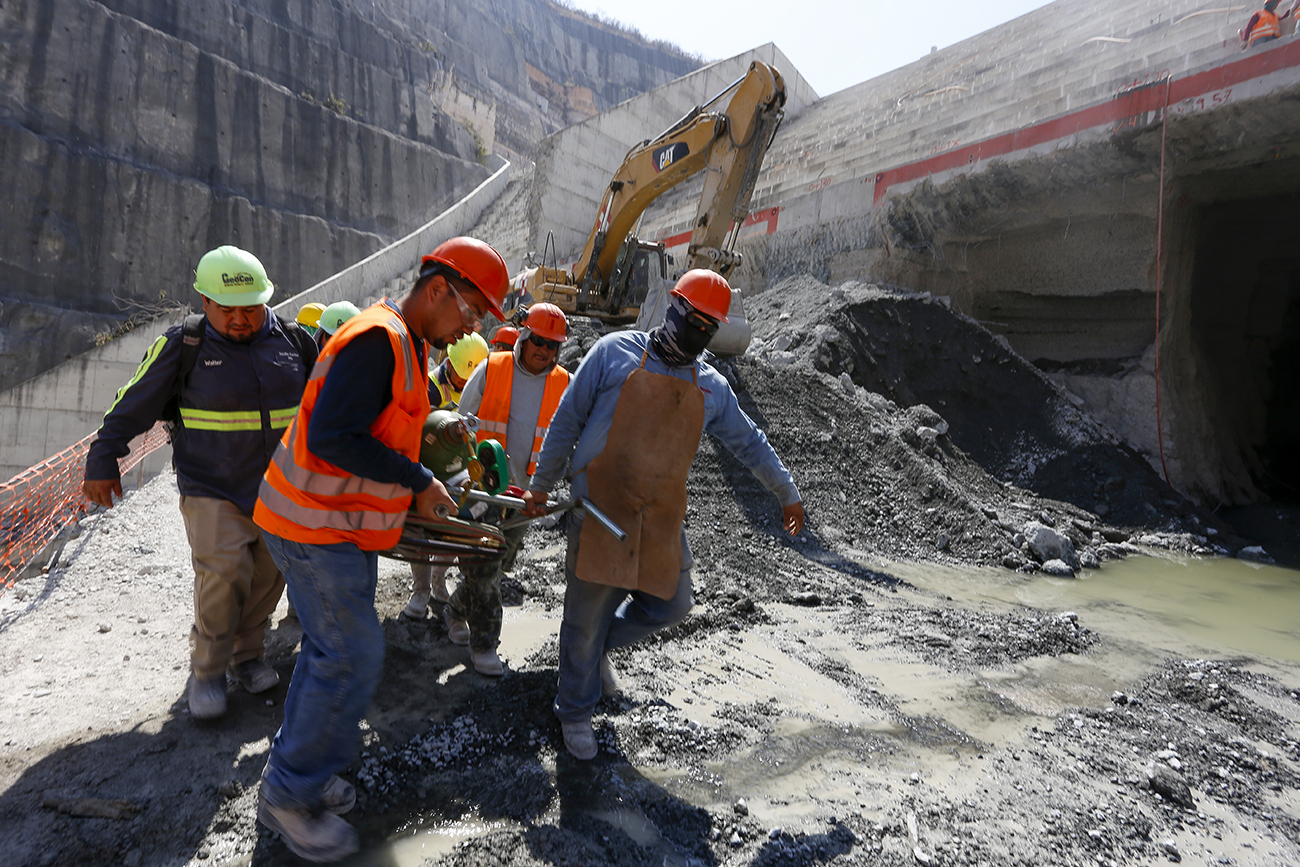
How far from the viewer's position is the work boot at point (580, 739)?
8.32 ft

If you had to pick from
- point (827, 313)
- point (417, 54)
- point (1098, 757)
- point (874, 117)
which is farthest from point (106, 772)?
point (417, 54)

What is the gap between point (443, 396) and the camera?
148 inches

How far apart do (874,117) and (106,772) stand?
685 inches

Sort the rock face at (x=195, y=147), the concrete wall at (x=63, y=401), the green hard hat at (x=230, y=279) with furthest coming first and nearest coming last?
the rock face at (x=195, y=147) → the concrete wall at (x=63, y=401) → the green hard hat at (x=230, y=279)

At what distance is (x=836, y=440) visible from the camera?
292 inches

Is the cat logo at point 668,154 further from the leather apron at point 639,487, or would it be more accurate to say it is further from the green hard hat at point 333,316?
the leather apron at point 639,487

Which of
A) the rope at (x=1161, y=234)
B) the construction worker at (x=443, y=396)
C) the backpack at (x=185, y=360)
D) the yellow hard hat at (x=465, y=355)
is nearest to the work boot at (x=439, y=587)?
the construction worker at (x=443, y=396)

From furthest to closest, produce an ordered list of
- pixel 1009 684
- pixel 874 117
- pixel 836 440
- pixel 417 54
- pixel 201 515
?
pixel 417 54 → pixel 874 117 → pixel 836 440 → pixel 1009 684 → pixel 201 515

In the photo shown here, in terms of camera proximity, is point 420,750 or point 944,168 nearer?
point 420,750

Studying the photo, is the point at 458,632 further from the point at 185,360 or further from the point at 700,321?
the point at 700,321

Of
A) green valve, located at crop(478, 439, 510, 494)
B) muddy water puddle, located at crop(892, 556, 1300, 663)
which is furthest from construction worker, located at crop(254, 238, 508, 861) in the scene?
muddy water puddle, located at crop(892, 556, 1300, 663)

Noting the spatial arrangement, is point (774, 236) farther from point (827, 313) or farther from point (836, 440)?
point (836, 440)

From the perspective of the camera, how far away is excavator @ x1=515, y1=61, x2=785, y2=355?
24.6 feet

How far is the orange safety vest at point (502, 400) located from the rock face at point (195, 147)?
56.5 feet
